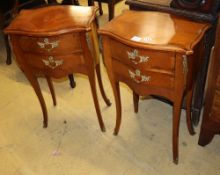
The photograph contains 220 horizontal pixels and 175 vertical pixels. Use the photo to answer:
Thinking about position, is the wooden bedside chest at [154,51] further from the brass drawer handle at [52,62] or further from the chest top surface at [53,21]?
the brass drawer handle at [52,62]

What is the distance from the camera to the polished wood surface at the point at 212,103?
108 cm

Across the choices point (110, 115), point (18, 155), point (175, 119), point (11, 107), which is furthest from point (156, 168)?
point (11, 107)

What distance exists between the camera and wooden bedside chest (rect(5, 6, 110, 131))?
1.20 meters

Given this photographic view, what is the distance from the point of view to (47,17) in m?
1.33

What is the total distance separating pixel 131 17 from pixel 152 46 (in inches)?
11.7

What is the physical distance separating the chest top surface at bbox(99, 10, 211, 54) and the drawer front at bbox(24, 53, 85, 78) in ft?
0.84

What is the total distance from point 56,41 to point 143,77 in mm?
463

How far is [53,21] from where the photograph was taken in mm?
1281

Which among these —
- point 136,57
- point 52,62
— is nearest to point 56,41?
point 52,62

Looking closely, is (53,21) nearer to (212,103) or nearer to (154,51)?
(154,51)

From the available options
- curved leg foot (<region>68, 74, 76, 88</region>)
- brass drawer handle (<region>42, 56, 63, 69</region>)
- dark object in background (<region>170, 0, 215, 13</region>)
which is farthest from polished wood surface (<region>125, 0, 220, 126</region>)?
curved leg foot (<region>68, 74, 76, 88</region>)

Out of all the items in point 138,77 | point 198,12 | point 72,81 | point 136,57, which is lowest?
point 72,81

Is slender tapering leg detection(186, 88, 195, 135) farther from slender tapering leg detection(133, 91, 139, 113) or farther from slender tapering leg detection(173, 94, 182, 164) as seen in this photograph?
slender tapering leg detection(133, 91, 139, 113)

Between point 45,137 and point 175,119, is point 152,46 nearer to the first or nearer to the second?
point 175,119
